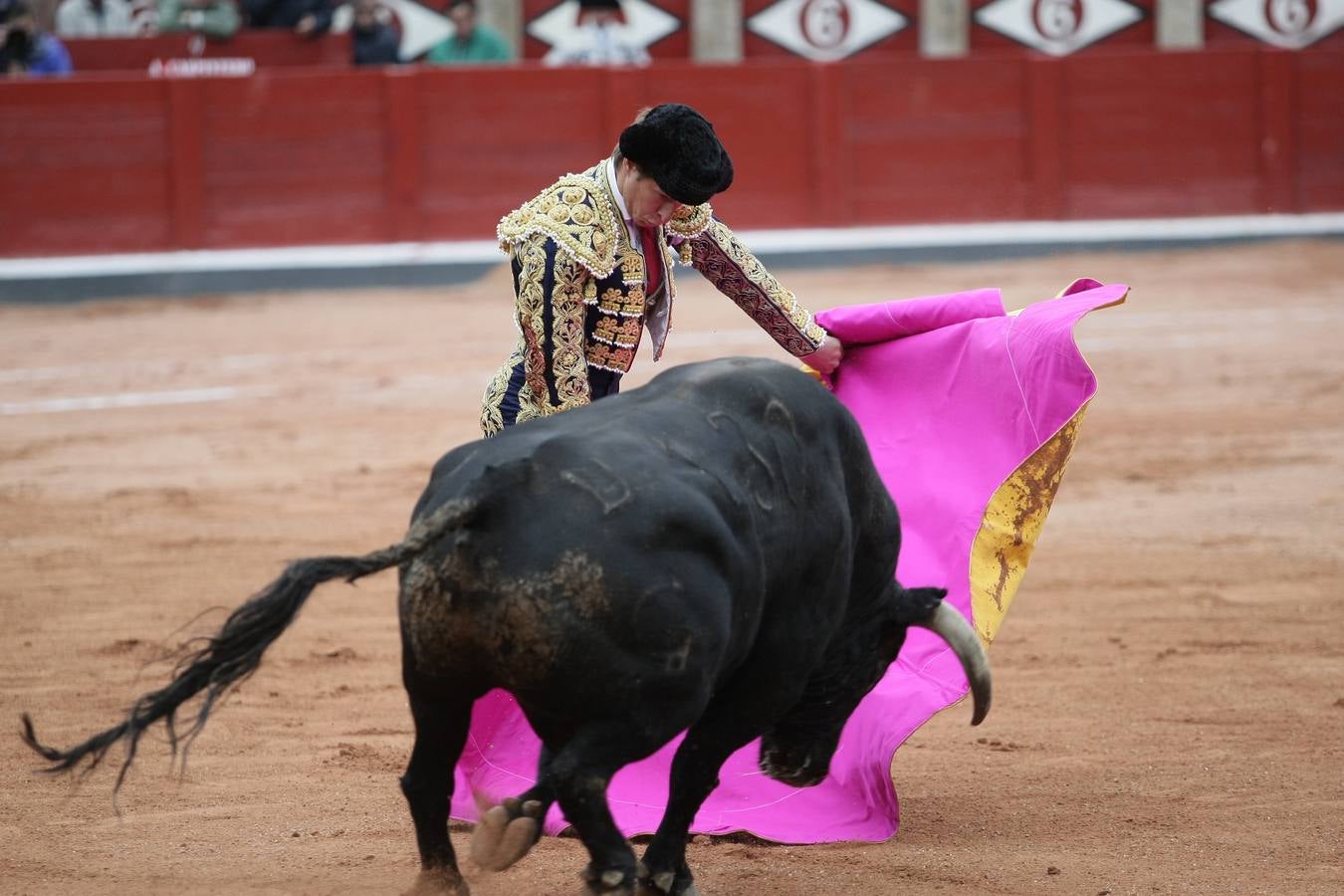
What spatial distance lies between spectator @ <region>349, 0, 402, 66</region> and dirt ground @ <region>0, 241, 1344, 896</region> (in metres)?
2.49

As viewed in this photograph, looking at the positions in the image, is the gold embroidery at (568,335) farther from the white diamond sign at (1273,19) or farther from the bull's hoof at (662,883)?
the white diamond sign at (1273,19)

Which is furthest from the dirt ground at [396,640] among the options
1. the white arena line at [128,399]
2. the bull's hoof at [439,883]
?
the bull's hoof at [439,883]

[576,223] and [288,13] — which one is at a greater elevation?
[576,223]

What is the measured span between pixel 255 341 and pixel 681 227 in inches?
249

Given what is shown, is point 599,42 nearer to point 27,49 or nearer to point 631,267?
point 27,49

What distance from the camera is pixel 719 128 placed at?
1119 centimetres

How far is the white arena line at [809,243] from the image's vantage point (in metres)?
10.4

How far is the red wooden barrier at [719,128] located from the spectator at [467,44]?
0.39 meters

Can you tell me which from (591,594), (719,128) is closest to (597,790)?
(591,594)

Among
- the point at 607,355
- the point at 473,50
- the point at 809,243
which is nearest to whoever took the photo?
the point at 607,355

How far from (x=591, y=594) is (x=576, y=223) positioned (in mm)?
870

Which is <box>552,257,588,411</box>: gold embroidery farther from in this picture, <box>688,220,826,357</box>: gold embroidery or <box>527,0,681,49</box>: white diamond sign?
<box>527,0,681,49</box>: white diamond sign

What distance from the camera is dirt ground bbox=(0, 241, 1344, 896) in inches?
111

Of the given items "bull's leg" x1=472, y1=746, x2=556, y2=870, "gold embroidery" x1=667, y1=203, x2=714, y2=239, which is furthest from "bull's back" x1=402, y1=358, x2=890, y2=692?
"gold embroidery" x1=667, y1=203, x2=714, y2=239
